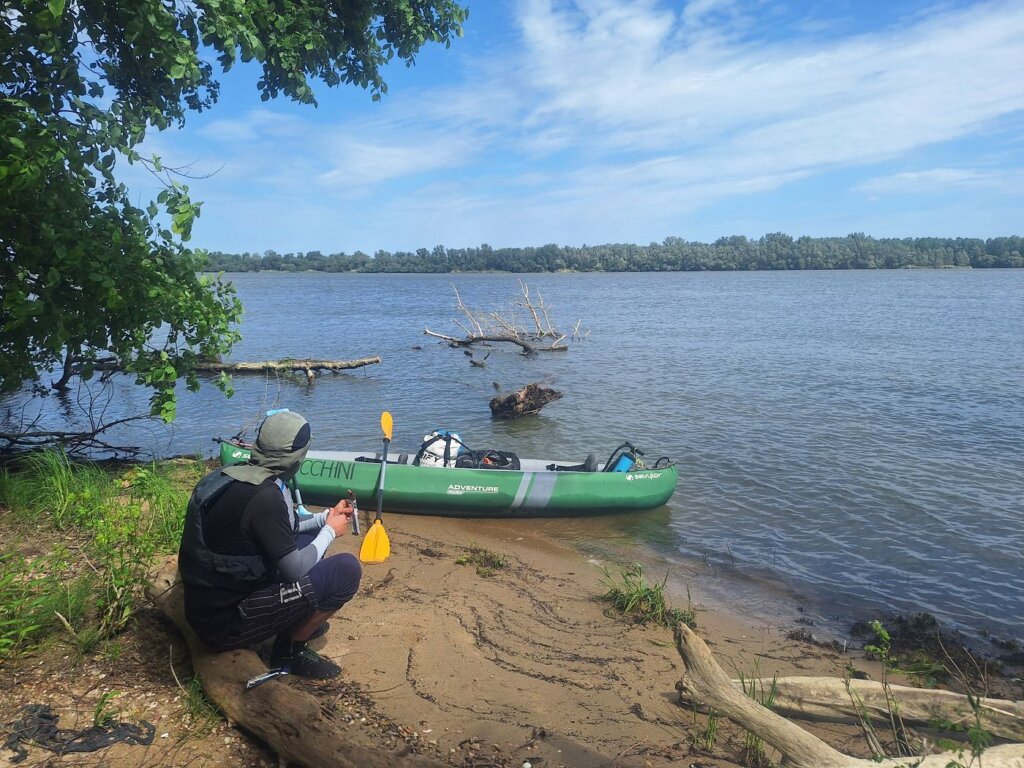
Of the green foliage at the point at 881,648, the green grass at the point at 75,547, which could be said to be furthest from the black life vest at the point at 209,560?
the green foliage at the point at 881,648

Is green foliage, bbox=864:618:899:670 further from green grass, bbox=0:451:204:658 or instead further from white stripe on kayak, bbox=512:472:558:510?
green grass, bbox=0:451:204:658

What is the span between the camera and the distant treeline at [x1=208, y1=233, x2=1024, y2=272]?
294 feet

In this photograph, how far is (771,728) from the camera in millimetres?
3391

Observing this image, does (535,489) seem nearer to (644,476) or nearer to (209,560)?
(644,476)

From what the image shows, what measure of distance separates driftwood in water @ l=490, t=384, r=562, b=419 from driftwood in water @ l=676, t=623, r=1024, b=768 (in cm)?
1050

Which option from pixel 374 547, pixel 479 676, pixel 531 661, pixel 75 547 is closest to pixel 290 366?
pixel 374 547

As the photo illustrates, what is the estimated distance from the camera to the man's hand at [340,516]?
3.81 metres

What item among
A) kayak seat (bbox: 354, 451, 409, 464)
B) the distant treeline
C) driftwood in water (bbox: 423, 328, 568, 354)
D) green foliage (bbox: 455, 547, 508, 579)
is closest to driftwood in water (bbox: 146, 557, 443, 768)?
green foliage (bbox: 455, 547, 508, 579)

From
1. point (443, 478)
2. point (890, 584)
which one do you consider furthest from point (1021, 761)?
point (443, 478)

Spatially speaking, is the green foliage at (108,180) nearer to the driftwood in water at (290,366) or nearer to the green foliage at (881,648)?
the green foliage at (881,648)

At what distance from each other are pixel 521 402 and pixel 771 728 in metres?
11.3

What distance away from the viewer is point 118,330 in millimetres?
6375

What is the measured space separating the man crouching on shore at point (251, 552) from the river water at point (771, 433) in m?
4.71

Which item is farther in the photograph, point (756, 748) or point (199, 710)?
point (756, 748)
